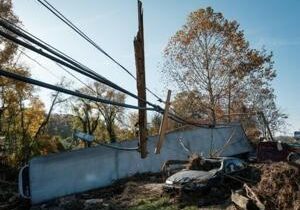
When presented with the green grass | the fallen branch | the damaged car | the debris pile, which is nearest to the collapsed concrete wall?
the damaged car

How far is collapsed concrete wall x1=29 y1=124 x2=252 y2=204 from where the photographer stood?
838 inches

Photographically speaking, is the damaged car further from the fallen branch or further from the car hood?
the fallen branch

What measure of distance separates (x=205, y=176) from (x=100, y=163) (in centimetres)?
795

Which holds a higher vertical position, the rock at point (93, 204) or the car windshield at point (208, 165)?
the car windshield at point (208, 165)

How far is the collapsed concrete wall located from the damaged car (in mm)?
→ 1689

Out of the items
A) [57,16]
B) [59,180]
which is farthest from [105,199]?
[57,16]

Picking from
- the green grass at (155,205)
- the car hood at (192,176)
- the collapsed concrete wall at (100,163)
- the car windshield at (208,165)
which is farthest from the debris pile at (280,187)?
the car windshield at (208,165)

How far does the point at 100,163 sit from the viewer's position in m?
23.7

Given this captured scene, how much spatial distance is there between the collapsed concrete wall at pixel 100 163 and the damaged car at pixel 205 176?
1.69m

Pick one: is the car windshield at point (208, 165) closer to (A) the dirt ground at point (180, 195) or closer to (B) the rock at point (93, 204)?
(A) the dirt ground at point (180, 195)

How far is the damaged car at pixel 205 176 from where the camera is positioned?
1700cm

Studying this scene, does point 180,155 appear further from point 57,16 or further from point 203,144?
point 57,16

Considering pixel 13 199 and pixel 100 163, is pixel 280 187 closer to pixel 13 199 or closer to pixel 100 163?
pixel 100 163

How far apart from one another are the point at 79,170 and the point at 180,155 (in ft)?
25.4
